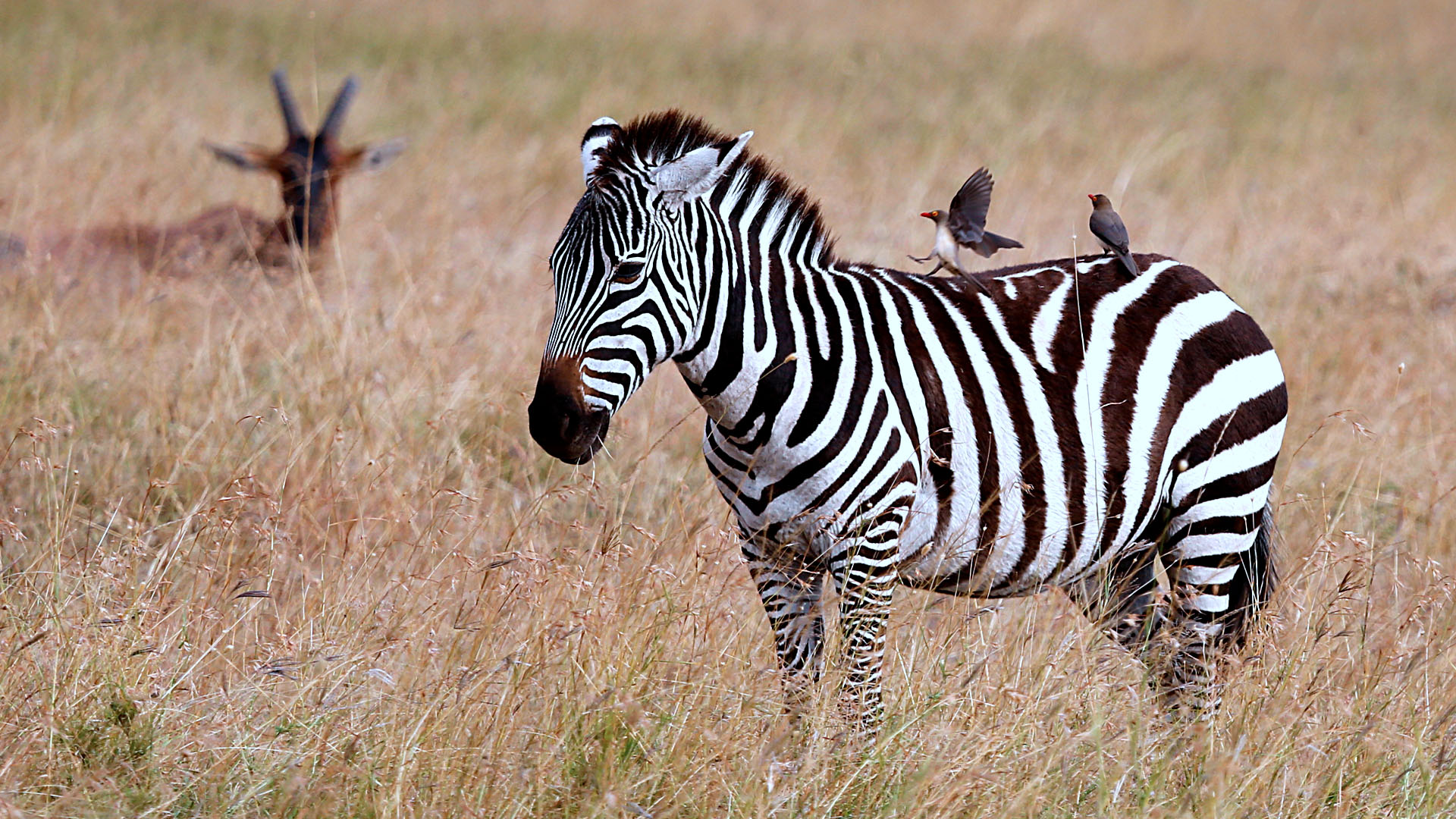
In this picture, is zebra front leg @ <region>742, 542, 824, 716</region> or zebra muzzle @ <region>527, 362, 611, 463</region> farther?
zebra front leg @ <region>742, 542, 824, 716</region>

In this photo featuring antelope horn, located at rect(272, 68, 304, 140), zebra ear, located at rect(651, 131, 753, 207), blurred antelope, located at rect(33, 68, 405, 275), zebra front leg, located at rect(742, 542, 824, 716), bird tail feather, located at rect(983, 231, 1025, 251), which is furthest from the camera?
antelope horn, located at rect(272, 68, 304, 140)

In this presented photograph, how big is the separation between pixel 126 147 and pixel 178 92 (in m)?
1.95

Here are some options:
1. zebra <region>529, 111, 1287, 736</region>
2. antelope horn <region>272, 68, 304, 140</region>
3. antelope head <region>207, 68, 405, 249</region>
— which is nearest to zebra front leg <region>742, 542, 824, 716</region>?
zebra <region>529, 111, 1287, 736</region>

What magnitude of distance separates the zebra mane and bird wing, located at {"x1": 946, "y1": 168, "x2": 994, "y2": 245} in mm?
713

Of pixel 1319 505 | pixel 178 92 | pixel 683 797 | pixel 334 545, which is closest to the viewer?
pixel 683 797

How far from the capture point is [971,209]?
378cm

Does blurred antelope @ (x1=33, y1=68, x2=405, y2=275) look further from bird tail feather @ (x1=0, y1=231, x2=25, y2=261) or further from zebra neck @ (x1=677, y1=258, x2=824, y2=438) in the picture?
zebra neck @ (x1=677, y1=258, x2=824, y2=438)

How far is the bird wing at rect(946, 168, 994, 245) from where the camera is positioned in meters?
3.76

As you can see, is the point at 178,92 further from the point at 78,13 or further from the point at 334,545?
the point at 334,545

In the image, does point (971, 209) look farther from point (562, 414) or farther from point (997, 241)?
point (562, 414)

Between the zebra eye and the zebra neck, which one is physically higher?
the zebra eye

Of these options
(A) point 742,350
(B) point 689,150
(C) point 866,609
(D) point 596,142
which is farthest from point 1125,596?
(D) point 596,142

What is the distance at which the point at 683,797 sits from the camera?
2.68 m

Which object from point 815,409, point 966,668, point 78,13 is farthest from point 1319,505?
point 78,13
